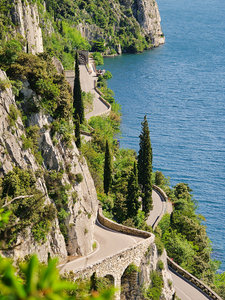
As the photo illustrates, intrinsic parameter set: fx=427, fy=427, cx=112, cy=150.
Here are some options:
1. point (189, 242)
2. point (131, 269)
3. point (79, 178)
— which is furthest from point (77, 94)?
point (131, 269)

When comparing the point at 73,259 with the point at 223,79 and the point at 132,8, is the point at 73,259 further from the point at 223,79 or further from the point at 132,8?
the point at 132,8

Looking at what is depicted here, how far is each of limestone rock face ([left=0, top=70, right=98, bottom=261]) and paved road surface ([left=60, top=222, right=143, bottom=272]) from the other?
853mm

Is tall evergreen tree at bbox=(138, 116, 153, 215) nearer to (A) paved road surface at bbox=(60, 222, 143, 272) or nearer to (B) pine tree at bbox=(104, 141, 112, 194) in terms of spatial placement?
(B) pine tree at bbox=(104, 141, 112, 194)

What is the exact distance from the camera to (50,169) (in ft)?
104

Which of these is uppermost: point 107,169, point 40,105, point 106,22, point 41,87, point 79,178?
point 41,87

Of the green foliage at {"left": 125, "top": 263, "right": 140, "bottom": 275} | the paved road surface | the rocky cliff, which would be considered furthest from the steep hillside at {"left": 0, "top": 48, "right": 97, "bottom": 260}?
the rocky cliff

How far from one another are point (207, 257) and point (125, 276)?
61.1ft

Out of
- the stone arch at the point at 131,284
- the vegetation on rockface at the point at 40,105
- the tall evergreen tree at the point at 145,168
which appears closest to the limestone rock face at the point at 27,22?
the tall evergreen tree at the point at 145,168

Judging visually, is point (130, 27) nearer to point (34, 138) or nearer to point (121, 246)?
point (121, 246)

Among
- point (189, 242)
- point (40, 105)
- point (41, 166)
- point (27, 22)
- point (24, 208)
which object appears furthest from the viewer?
point (27, 22)

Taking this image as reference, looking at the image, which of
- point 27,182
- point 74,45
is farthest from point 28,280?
point 74,45

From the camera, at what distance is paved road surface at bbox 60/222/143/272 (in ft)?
102

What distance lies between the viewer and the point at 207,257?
51281 mm

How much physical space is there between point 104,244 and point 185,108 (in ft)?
234
